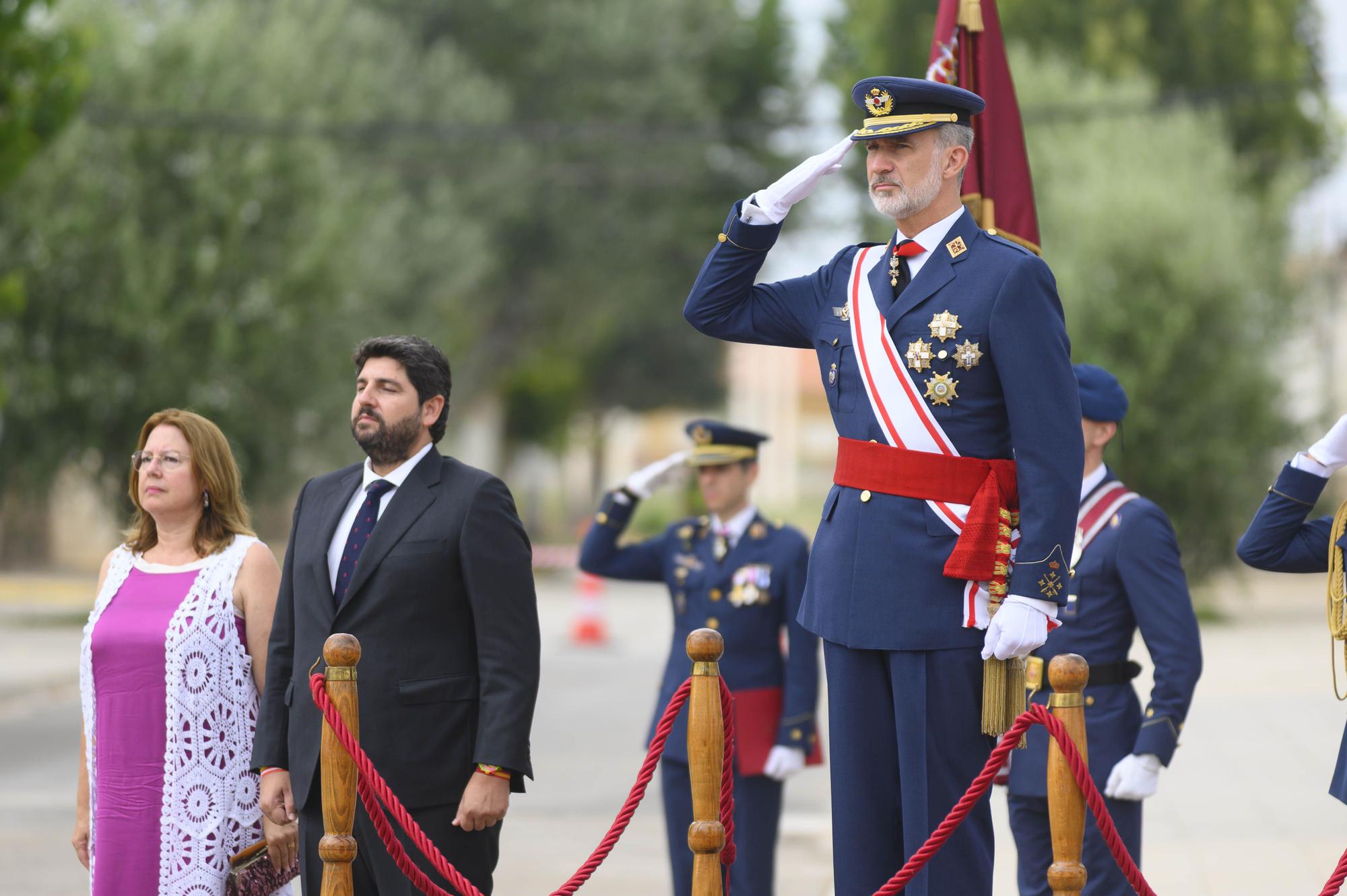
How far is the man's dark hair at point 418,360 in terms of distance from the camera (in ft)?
15.0

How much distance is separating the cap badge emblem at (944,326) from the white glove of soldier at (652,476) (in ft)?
9.89

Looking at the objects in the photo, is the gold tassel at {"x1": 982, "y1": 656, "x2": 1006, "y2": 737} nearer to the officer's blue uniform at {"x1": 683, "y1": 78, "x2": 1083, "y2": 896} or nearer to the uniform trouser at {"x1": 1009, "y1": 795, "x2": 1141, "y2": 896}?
the officer's blue uniform at {"x1": 683, "y1": 78, "x2": 1083, "y2": 896}

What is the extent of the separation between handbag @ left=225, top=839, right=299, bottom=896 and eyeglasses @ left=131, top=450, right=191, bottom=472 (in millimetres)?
1113

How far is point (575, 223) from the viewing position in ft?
110

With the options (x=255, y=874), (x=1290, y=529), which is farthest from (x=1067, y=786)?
(x=255, y=874)

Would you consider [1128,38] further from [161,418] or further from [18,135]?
[161,418]

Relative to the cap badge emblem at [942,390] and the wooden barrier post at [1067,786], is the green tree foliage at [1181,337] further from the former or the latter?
the wooden barrier post at [1067,786]

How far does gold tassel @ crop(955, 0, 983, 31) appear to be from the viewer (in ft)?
17.5

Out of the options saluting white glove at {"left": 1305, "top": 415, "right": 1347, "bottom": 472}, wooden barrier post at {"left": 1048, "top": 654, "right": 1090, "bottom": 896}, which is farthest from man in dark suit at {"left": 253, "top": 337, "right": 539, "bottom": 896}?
saluting white glove at {"left": 1305, "top": 415, "right": 1347, "bottom": 472}

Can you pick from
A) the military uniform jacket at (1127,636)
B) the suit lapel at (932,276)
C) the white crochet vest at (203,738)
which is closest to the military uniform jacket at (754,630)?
the military uniform jacket at (1127,636)

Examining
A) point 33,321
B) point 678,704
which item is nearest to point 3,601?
point 33,321

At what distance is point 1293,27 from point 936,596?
30299mm

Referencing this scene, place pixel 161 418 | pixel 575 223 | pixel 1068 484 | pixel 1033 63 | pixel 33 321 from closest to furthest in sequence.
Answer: pixel 1068 484 < pixel 161 418 < pixel 33 321 < pixel 1033 63 < pixel 575 223

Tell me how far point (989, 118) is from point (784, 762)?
2.38 m
